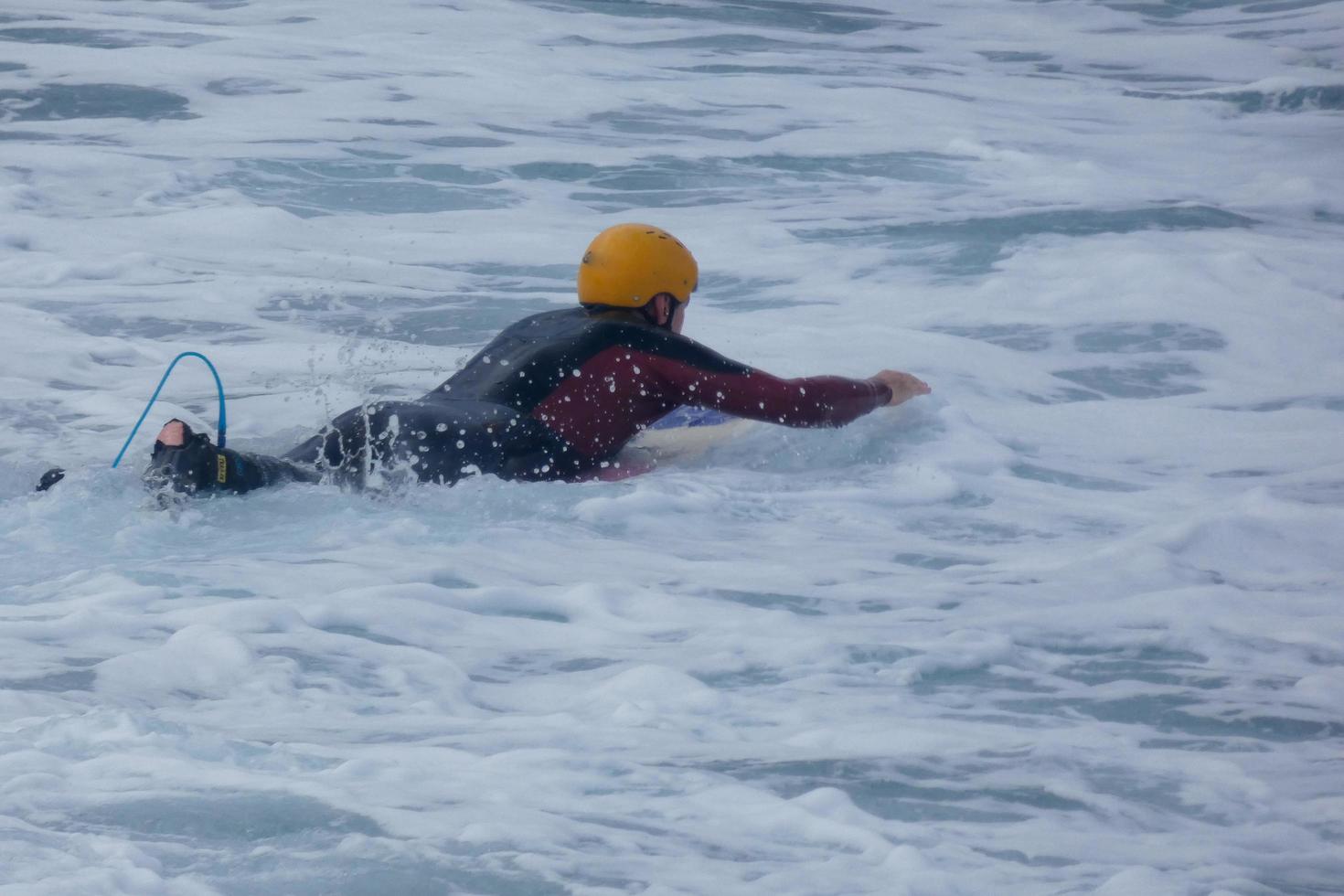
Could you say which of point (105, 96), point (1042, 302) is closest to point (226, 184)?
point (105, 96)

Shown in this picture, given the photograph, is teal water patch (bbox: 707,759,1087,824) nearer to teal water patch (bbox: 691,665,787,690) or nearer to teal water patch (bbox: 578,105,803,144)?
teal water patch (bbox: 691,665,787,690)

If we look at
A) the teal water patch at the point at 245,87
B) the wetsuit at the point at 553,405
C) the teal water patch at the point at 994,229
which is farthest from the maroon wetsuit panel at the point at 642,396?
the teal water patch at the point at 245,87

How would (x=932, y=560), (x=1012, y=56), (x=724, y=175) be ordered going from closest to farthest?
(x=932, y=560)
(x=724, y=175)
(x=1012, y=56)

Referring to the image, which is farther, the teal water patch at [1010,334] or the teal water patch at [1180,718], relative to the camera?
the teal water patch at [1010,334]

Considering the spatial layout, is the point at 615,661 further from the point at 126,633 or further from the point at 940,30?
the point at 940,30

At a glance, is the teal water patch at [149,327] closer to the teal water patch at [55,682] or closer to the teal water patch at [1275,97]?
the teal water patch at [55,682]

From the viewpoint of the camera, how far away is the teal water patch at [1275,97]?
14617 millimetres

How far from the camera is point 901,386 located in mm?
6500

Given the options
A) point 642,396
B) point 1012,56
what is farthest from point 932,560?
point 1012,56

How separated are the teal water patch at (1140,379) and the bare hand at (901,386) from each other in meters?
1.49

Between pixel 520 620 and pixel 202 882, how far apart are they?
5.31 ft

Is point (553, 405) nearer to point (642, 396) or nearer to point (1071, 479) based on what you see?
point (642, 396)

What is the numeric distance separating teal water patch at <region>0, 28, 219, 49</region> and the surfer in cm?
957

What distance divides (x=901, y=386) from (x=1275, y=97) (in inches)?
384
